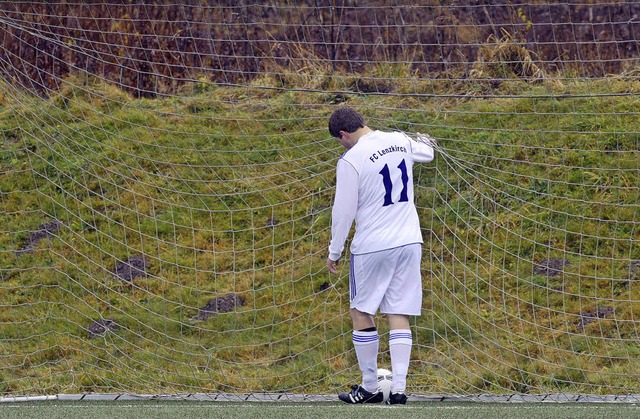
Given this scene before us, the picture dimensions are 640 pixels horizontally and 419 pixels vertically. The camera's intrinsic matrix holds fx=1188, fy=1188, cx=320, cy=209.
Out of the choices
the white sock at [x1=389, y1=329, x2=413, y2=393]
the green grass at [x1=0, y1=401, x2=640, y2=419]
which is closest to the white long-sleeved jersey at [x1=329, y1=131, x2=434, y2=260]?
the white sock at [x1=389, y1=329, x2=413, y2=393]

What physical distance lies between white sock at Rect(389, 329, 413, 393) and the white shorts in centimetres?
13

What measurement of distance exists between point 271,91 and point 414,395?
362 cm

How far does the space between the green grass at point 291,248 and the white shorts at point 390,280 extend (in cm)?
144

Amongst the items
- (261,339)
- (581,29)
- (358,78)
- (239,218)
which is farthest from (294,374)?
(581,29)

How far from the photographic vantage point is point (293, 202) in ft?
31.2

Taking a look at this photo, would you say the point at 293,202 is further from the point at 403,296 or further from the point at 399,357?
the point at 399,357

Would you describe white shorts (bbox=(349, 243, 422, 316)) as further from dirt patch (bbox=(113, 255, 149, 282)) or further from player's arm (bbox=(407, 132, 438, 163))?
dirt patch (bbox=(113, 255, 149, 282))

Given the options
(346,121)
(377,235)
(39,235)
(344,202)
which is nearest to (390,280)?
(377,235)

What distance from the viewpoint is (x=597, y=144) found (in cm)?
954

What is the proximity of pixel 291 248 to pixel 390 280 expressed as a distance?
2.93 metres

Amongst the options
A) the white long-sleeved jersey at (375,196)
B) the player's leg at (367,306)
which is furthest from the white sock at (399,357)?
the white long-sleeved jersey at (375,196)

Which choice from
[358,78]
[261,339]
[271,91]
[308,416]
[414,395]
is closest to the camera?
[308,416]

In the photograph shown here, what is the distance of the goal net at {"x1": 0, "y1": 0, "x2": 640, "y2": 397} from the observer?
324 inches

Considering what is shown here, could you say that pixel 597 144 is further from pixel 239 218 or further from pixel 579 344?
pixel 239 218
